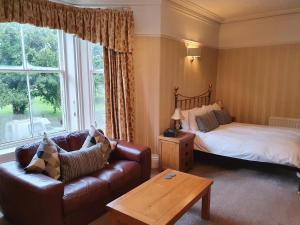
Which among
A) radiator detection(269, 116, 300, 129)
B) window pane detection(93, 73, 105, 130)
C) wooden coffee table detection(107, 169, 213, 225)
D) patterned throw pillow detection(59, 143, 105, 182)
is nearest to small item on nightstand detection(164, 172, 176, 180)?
wooden coffee table detection(107, 169, 213, 225)

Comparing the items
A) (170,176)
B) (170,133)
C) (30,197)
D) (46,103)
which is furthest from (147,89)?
(30,197)

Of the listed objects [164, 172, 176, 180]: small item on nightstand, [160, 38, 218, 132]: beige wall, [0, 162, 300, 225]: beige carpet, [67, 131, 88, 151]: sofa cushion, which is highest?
[160, 38, 218, 132]: beige wall

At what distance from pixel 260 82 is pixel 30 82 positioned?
4287 mm

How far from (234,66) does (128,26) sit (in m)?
2.78

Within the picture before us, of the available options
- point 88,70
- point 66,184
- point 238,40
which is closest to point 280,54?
point 238,40

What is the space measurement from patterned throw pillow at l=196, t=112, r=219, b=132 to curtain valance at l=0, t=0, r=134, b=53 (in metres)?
1.63

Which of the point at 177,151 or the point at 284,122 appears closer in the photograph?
the point at 177,151

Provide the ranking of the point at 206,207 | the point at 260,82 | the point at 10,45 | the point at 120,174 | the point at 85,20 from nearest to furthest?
the point at 206,207 < the point at 120,174 < the point at 10,45 < the point at 85,20 < the point at 260,82

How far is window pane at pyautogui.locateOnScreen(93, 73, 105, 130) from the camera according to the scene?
3.72 metres

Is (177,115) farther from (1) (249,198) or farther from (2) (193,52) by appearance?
(1) (249,198)

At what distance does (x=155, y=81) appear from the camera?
11.9ft

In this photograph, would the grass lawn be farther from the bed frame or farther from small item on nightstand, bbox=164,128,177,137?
the bed frame

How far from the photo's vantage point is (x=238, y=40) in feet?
16.2

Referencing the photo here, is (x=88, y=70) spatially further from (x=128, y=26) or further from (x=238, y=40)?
(x=238, y=40)
